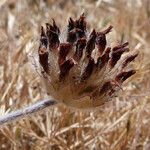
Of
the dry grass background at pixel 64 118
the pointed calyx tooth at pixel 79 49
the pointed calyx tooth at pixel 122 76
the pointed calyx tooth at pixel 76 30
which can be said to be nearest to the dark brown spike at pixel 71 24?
the pointed calyx tooth at pixel 76 30

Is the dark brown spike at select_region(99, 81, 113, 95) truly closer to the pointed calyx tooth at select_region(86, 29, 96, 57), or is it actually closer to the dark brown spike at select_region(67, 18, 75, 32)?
the pointed calyx tooth at select_region(86, 29, 96, 57)

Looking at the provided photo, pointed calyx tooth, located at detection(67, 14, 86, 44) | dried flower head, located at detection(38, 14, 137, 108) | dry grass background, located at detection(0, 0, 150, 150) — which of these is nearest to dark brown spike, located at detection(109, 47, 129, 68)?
dried flower head, located at detection(38, 14, 137, 108)

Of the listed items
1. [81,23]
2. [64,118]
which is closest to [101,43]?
[81,23]

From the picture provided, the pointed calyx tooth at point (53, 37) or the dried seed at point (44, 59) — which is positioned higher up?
the pointed calyx tooth at point (53, 37)

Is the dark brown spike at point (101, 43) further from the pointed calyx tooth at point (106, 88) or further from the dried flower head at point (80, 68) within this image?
the pointed calyx tooth at point (106, 88)

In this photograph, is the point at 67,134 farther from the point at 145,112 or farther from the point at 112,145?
the point at 145,112

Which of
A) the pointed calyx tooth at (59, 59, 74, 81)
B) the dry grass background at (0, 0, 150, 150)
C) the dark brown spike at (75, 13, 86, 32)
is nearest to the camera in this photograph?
the pointed calyx tooth at (59, 59, 74, 81)

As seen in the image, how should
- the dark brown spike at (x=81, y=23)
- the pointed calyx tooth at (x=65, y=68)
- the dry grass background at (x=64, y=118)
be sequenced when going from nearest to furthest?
1. the pointed calyx tooth at (x=65, y=68)
2. the dark brown spike at (x=81, y=23)
3. the dry grass background at (x=64, y=118)

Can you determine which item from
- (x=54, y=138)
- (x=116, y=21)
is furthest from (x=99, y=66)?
(x=116, y=21)
